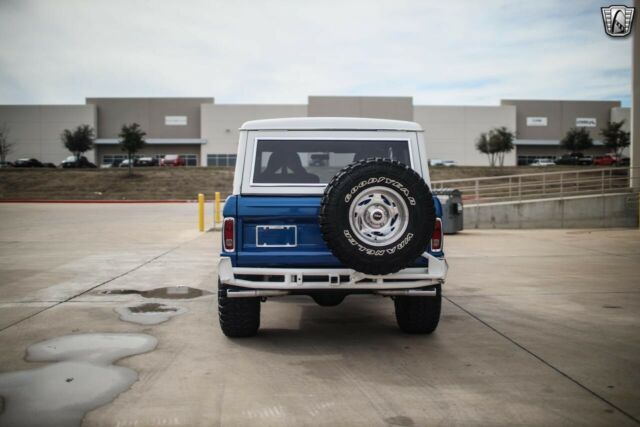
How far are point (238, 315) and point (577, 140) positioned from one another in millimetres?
74813

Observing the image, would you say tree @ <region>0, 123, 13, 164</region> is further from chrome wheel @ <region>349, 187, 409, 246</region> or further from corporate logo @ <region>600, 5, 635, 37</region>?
chrome wheel @ <region>349, 187, 409, 246</region>

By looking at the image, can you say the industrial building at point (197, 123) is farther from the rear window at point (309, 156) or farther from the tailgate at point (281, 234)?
the tailgate at point (281, 234)

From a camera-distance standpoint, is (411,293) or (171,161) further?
(171,161)

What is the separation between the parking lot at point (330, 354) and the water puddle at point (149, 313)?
3 cm

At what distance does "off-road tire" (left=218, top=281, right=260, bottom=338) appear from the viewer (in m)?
5.76

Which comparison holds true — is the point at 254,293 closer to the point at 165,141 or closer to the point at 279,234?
the point at 279,234

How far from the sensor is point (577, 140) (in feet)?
238

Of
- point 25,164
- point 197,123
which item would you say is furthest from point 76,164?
point 197,123

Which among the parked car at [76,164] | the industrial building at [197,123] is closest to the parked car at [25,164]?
the parked car at [76,164]

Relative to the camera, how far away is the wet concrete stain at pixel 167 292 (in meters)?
8.23

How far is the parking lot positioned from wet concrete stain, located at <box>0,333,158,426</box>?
2 centimetres

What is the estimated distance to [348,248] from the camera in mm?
4957

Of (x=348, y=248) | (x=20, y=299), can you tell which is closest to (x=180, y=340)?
(x=348, y=248)

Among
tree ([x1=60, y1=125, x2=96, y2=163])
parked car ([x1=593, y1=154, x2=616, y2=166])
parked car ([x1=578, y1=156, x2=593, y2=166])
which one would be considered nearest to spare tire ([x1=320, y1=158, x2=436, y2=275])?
tree ([x1=60, y1=125, x2=96, y2=163])
